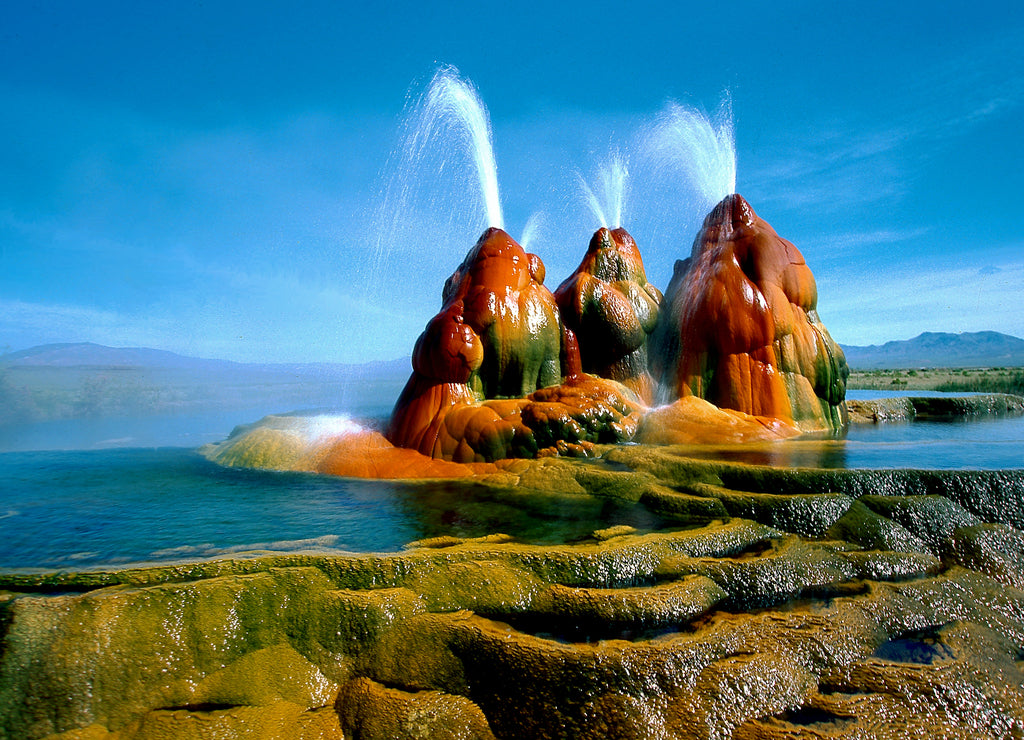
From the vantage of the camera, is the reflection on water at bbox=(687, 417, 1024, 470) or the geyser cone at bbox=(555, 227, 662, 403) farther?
the geyser cone at bbox=(555, 227, 662, 403)

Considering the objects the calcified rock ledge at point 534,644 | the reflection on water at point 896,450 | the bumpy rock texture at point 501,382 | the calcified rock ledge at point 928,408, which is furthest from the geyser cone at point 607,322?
the calcified rock ledge at point 534,644

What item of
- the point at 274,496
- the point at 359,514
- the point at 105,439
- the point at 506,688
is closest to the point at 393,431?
the point at 274,496

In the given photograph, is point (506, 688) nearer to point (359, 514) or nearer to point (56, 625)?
point (56, 625)

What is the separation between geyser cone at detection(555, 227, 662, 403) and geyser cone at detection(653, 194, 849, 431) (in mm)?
710

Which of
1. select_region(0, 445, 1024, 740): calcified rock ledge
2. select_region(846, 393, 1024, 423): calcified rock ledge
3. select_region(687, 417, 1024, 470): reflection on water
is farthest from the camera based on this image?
select_region(846, 393, 1024, 423): calcified rock ledge

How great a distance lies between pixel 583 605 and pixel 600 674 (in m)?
0.66

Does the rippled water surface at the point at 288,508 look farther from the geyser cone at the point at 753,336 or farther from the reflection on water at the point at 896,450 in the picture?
the geyser cone at the point at 753,336

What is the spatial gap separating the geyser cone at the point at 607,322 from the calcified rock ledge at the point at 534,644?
7.14 m

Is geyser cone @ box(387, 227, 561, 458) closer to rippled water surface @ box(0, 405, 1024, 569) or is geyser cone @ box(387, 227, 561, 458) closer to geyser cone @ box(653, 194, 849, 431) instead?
rippled water surface @ box(0, 405, 1024, 569)

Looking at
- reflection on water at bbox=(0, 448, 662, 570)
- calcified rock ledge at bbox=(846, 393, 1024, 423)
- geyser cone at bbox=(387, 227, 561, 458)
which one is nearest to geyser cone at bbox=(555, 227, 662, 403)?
geyser cone at bbox=(387, 227, 561, 458)

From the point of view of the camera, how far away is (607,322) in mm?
11609

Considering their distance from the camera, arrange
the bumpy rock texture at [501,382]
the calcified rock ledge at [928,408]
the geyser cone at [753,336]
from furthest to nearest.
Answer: the calcified rock ledge at [928,408] → the geyser cone at [753,336] → the bumpy rock texture at [501,382]

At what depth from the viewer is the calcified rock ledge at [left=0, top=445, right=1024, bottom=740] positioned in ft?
9.95

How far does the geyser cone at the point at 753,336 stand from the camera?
10.9 m
